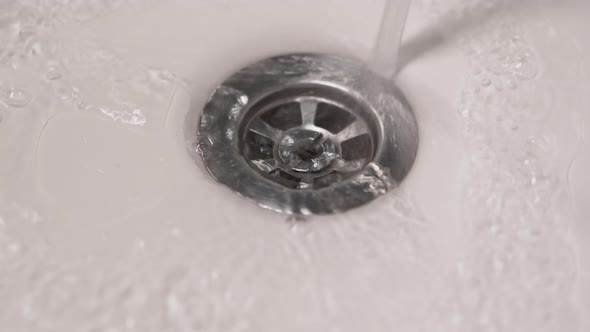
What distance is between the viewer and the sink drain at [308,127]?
0.58 metres

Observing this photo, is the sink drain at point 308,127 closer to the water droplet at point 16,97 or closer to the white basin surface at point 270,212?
the white basin surface at point 270,212

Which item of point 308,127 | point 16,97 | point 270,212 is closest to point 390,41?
point 308,127

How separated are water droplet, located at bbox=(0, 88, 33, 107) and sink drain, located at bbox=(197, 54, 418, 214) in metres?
0.14

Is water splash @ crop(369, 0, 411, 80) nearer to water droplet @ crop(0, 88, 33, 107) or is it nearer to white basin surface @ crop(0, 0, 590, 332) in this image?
white basin surface @ crop(0, 0, 590, 332)

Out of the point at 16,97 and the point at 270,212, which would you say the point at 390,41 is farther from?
the point at 16,97

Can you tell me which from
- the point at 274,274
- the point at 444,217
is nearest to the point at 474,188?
the point at 444,217

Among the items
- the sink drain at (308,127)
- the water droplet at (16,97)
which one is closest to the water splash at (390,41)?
the sink drain at (308,127)

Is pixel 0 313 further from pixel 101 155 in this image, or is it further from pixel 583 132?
pixel 583 132

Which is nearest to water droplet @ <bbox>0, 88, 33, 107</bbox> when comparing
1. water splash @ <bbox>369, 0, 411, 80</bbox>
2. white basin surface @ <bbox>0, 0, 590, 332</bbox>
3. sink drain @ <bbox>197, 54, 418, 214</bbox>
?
white basin surface @ <bbox>0, 0, 590, 332</bbox>

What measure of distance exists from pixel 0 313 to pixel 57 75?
22 cm

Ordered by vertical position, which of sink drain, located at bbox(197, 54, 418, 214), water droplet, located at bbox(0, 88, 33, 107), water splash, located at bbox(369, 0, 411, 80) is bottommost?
water droplet, located at bbox(0, 88, 33, 107)

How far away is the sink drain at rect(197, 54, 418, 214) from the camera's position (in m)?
0.58

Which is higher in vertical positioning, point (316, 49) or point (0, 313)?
point (316, 49)

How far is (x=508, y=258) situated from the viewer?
0.50 metres
